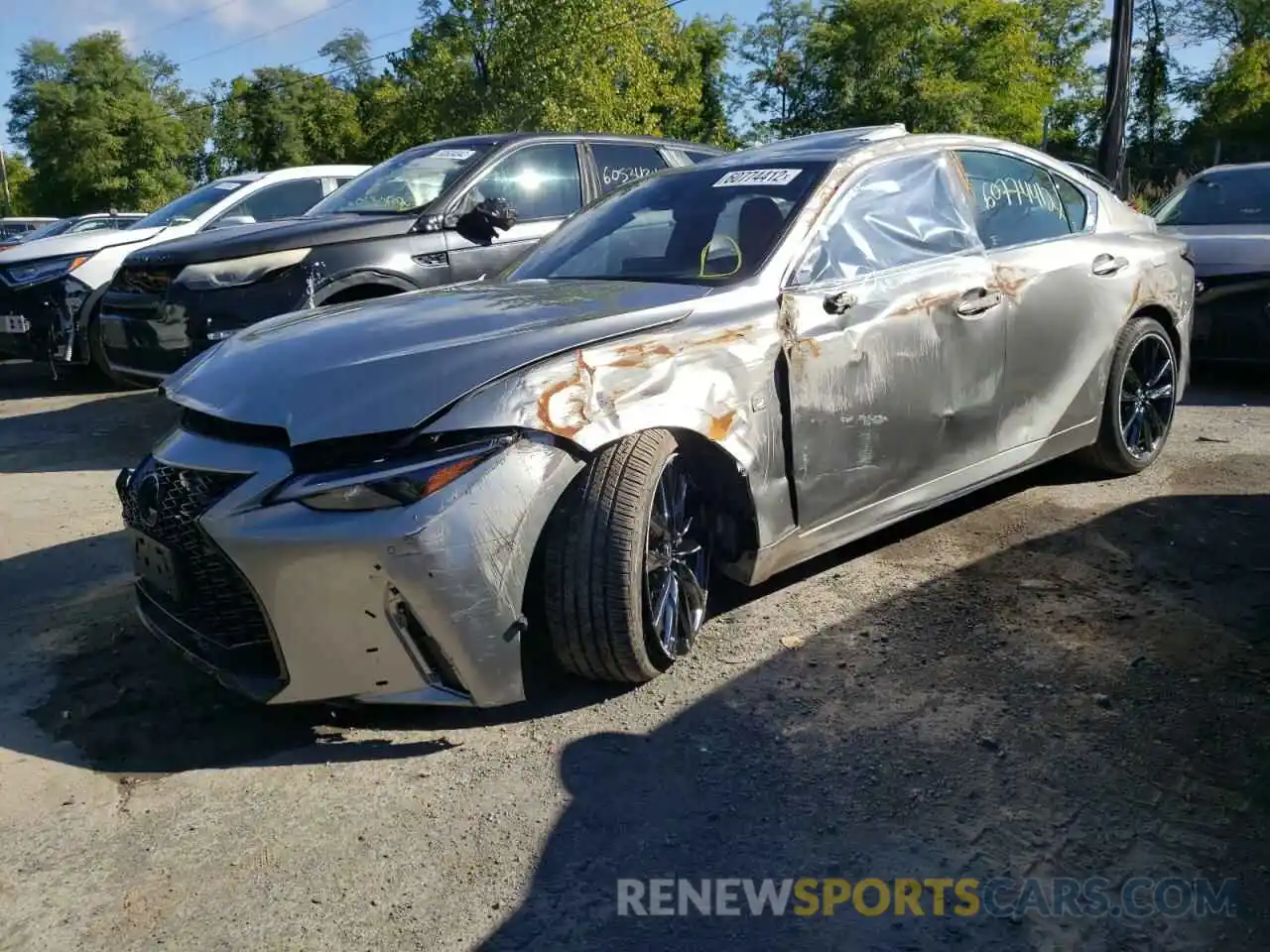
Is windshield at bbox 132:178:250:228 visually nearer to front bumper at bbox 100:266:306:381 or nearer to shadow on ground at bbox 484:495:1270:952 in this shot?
front bumper at bbox 100:266:306:381

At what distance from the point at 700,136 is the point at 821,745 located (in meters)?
56.8

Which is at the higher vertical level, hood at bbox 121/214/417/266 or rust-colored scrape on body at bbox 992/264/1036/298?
hood at bbox 121/214/417/266

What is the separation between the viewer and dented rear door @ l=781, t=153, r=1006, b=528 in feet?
11.6

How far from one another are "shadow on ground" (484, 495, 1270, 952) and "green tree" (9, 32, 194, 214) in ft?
184

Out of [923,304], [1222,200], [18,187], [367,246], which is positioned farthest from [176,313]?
[18,187]

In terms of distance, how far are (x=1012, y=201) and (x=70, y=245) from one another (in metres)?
7.36

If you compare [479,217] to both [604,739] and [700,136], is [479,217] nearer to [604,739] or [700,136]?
[604,739]

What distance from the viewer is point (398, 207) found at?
22.1 ft

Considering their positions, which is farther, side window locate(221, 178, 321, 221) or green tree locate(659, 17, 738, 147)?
green tree locate(659, 17, 738, 147)

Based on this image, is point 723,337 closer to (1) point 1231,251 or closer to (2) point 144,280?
(2) point 144,280

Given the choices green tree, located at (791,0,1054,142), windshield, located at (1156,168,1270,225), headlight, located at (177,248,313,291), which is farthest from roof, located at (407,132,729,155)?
green tree, located at (791,0,1054,142)

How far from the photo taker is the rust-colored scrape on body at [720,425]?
10.5 ft

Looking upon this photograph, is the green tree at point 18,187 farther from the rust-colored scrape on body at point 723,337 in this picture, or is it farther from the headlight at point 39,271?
the rust-colored scrape on body at point 723,337

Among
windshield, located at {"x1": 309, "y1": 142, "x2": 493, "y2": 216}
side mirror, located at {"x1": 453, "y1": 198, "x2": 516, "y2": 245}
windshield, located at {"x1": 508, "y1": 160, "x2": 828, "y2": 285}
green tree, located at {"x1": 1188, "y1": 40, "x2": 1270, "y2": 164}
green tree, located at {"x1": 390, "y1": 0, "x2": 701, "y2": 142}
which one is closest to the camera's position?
windshield, located at {"x1": 508, "y1": 160, "x2": 828, "y2": 285}
